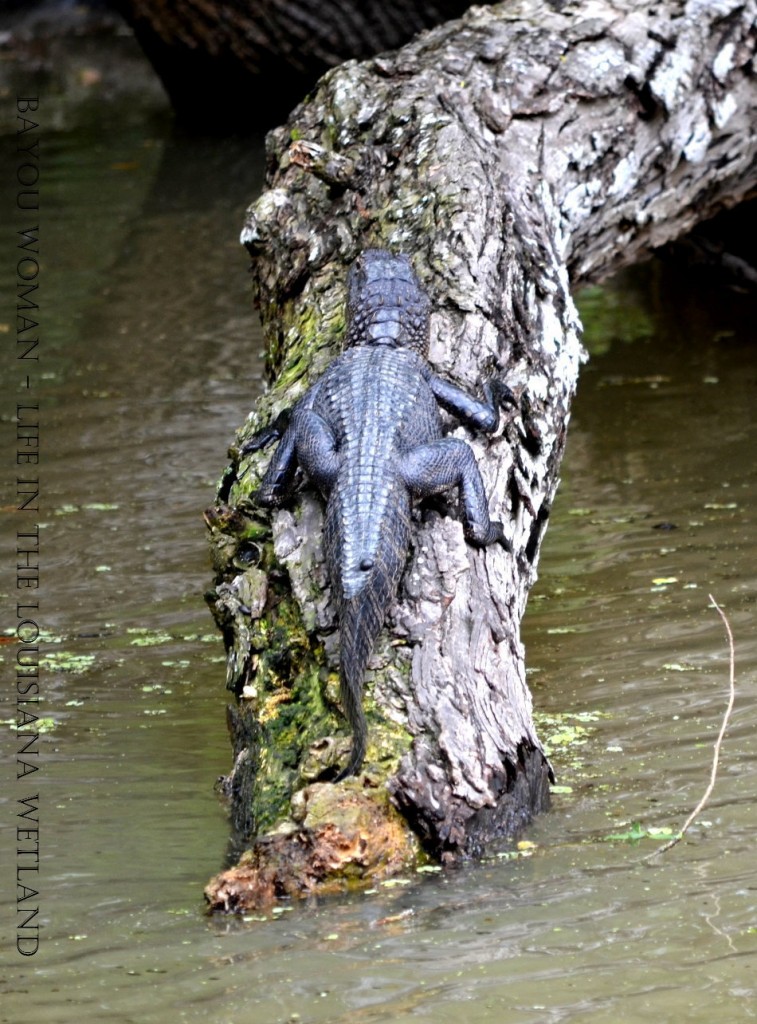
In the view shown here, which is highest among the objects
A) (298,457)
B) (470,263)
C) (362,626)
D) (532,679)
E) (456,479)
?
(470,263)

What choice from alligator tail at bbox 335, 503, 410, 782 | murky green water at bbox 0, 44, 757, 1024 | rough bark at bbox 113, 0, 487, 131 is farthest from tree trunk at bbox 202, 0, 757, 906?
rough bark at bbox 113, 0, 487, 131

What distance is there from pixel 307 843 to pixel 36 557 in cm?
287

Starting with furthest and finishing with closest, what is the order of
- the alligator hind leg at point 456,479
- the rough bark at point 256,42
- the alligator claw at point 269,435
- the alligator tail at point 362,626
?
the rough bark at point 256,42 → the alligator claw at point 269,435 → the alligator hind leg at point 456,479 → the alligator tail at point 362,626

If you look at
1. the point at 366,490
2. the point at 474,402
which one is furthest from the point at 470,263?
the point at 366,490

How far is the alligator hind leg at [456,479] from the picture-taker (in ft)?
12.7

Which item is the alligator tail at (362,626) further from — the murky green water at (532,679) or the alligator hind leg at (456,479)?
the murky green water at (532,679)

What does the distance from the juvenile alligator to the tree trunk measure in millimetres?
78

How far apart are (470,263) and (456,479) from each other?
0.97 m

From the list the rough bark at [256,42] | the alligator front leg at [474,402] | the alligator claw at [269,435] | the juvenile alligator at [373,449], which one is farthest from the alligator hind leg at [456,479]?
the rough bark at [256,42]

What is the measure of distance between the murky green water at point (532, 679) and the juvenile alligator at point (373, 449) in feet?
1.90

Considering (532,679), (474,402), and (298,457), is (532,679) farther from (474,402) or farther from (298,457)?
(298,457)

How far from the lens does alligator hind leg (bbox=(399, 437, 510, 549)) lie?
3.88 metres

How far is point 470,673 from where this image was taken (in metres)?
3.54

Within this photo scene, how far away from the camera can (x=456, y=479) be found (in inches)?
155
